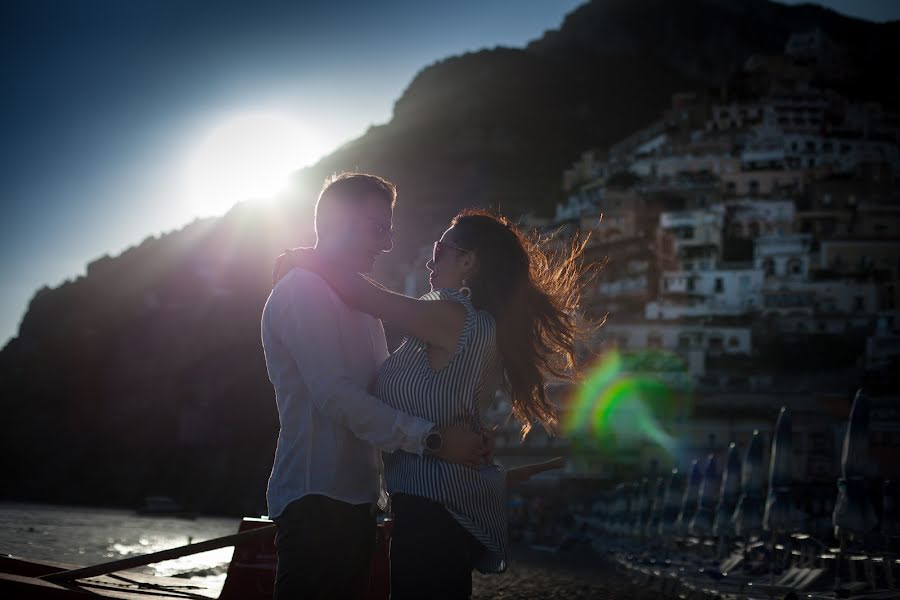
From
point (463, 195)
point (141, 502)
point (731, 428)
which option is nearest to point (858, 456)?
point (731, 428)

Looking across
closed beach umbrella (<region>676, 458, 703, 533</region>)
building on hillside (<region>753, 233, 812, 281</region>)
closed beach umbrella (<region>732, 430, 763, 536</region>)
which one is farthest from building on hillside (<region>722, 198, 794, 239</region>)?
closed beach umbrella (<region>732, 430, 763, 536</region>)

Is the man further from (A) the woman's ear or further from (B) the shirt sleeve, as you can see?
(A) the woman's ear

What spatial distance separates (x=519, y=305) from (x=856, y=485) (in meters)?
17.5

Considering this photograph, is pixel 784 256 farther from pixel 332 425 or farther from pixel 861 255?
pixel 332 425

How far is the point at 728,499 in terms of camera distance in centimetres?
2855

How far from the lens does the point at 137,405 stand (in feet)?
290

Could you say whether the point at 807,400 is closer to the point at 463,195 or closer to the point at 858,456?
the point at 858,456

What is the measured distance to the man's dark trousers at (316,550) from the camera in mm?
4023

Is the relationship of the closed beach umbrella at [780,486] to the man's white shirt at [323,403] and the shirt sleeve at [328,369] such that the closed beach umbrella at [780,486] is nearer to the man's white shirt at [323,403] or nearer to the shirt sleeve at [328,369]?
the man's white shirt at [323,403]

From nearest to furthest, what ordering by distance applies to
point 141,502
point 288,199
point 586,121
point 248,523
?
point 248,523
point 141,502
point 288,199
point 586,121

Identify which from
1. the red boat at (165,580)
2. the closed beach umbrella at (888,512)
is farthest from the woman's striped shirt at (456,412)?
the closed beach umbrella at (888,512)

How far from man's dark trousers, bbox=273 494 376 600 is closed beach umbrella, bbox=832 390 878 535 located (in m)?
17.1

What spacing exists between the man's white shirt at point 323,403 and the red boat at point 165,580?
3.36 feet

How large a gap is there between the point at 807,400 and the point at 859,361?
25.1ft
